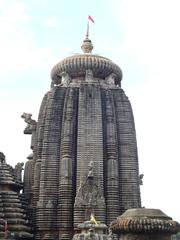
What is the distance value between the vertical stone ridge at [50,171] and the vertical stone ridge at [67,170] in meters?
0.45

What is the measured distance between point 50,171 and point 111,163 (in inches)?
159

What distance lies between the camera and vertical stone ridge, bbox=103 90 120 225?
76.1ft

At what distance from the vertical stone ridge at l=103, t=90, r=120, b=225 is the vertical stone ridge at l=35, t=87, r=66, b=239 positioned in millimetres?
3231

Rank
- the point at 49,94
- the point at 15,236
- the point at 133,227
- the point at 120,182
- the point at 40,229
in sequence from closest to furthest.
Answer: the point at 133,227
the point at 15,236
the point at 40,229
the point at 120,182
the point at 49,94

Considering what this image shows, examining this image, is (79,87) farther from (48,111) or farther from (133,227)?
(133,227)

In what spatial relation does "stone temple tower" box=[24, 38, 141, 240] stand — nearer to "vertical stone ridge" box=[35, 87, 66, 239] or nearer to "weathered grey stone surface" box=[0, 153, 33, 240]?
"vertical stone ridge" box=[35, 87, 66, 239]

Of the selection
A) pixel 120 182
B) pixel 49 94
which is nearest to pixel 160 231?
pixel 120 182

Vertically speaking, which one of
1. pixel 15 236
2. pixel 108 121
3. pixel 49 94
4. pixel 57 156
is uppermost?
pixel 49 94

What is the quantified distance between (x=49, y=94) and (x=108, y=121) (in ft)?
17.8

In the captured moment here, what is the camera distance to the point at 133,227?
3.63 meters

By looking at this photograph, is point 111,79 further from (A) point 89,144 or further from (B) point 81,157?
(B) point 81,157

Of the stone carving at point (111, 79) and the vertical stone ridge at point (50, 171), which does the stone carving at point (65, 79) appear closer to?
the vertical stone ridge at point (50, 171)

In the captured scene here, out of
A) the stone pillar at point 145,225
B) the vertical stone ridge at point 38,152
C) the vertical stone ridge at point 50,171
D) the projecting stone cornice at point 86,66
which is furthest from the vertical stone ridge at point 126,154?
the stone pillar at point 145,225

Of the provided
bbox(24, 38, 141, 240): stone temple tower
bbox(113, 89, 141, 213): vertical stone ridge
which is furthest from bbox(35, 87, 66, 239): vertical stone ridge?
bbox(113, 89, 141, 213): vertical stone ridge
